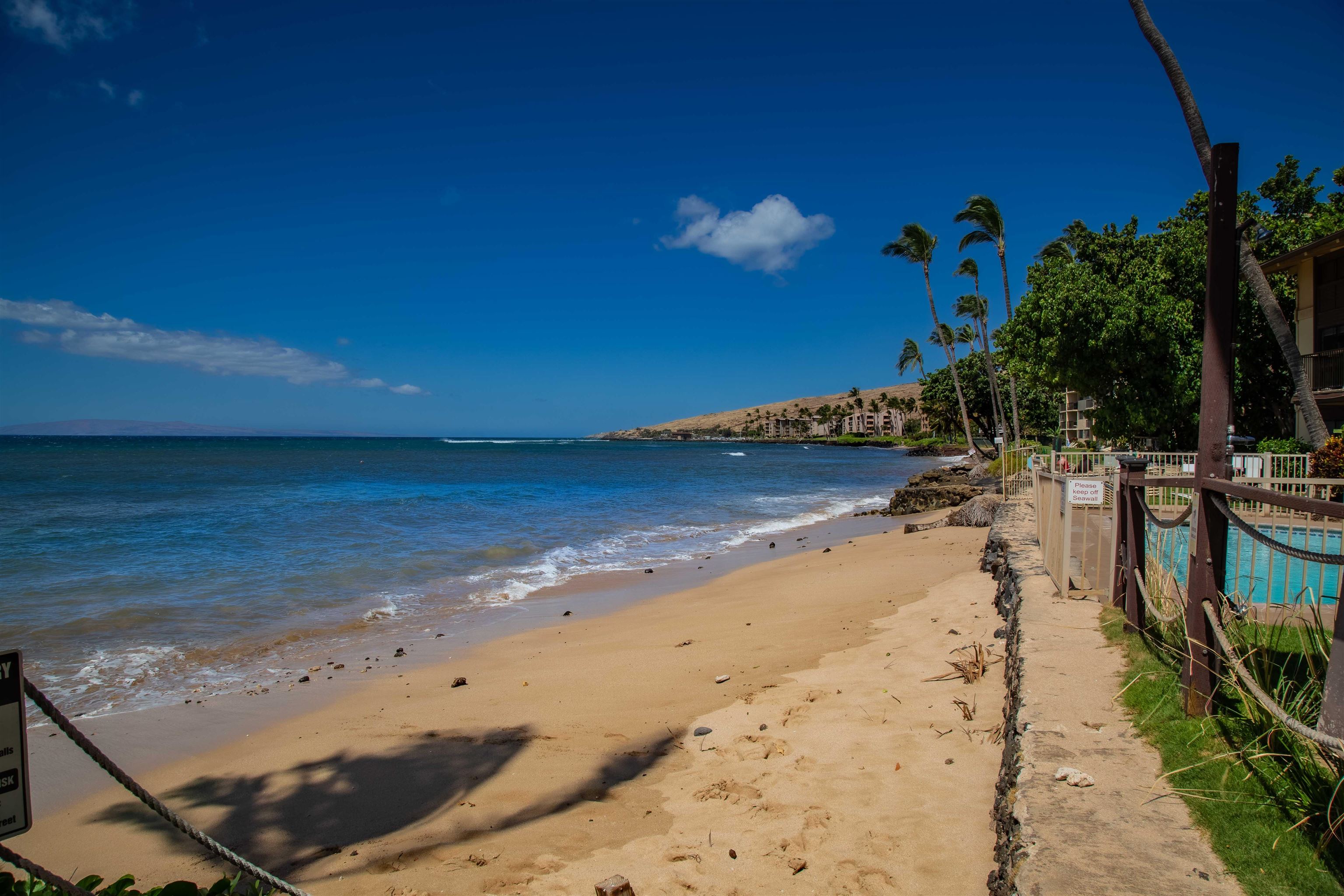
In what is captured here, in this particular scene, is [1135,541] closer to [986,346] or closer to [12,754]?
[12,754]

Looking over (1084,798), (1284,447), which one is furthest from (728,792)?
(1284,447)

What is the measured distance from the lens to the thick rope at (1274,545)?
8.59 feet

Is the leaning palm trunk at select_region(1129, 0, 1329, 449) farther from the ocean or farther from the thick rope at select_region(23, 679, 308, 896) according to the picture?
the ocean

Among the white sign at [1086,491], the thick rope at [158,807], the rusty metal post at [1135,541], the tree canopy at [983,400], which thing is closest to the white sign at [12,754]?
the thick rope at [158,807]

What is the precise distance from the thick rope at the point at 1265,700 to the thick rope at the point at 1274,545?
1.59 ft

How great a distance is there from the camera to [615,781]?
4617mm

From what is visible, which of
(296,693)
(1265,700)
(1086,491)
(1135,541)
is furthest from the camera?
(296,693)

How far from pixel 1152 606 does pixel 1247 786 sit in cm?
151

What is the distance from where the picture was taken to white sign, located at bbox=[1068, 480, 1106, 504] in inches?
255

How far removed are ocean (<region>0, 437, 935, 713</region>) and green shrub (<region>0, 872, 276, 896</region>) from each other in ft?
18.8

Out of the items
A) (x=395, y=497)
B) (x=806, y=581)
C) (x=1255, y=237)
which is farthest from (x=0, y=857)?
(x=1255, y=237)

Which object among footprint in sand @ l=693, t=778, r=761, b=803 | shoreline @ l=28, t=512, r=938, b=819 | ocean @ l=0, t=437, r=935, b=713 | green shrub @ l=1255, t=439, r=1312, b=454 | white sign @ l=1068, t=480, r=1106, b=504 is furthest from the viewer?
green shrub @ l=1255, t=439, r=1312, b=454

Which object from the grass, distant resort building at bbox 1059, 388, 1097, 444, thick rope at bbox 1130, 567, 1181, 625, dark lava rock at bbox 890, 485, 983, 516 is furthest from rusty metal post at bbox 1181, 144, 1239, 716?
distant resort building at bbox 1059, 388, 1097, 444

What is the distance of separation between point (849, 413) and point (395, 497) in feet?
419
